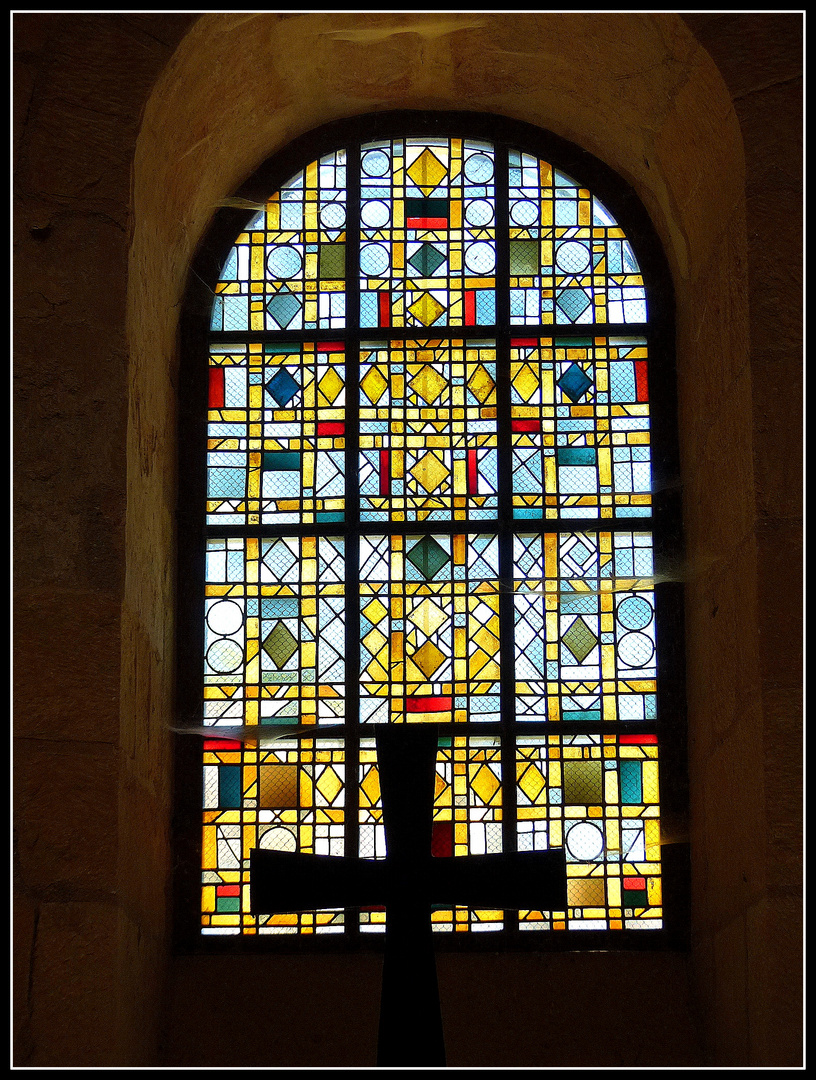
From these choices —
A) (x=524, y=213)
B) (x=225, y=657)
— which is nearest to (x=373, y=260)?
(x=524, y=213)

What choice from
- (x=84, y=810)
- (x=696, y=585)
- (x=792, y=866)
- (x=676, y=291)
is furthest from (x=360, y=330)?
(x=792, y=866)

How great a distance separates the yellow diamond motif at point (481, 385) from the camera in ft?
16.7

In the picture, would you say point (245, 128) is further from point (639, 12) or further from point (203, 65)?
point (639, 12)

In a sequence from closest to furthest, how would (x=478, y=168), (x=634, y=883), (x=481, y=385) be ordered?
(x=634, y=883), (x=481, y=385), (x=478, y=168)

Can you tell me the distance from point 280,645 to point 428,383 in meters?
1.01

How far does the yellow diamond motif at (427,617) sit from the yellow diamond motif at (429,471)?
409 mm

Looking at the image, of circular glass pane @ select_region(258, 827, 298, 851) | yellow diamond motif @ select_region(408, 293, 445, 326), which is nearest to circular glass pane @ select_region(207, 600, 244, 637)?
circular glass pane @ select_region(258, 827, 298, 851)

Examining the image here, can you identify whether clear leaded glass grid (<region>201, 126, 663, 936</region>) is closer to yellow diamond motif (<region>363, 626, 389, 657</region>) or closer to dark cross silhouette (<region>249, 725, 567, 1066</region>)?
yellow diamond motif (<region>363, 626, 389, 657</region>)

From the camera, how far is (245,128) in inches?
199

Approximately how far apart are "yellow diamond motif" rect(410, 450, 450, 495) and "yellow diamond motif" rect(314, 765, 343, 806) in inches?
38.9

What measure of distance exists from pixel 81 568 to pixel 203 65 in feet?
5.19

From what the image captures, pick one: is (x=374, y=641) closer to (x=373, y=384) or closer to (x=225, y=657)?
(x=225, y=657)

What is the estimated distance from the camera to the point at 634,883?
468 centimetres
